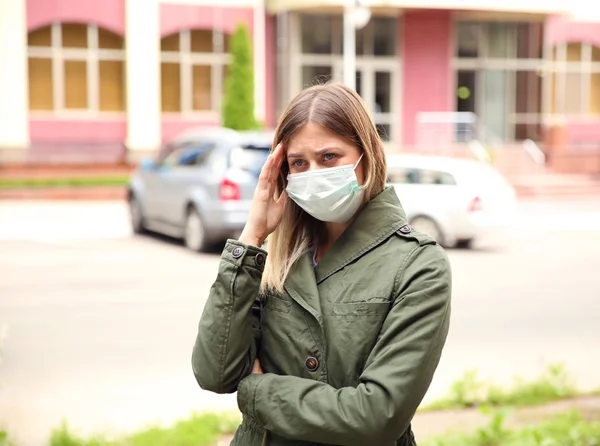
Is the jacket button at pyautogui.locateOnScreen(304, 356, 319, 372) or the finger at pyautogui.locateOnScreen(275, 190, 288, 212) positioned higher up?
the finger at pyautogui.locateOnScreen(275, 190, 288, 212)

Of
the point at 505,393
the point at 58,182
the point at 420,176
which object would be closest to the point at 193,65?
the point at 58,182

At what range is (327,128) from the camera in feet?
7.84

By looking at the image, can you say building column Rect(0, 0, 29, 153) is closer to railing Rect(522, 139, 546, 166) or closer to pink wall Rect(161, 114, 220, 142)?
pink wall Rect(161, 114, 220, 142)

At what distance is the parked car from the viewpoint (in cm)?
1353

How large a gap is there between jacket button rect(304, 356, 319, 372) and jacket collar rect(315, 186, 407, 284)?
20 centimetres

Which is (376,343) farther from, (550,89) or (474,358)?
(550,89)

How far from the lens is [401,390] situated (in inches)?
85.8

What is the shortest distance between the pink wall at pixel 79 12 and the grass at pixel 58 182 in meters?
5.95

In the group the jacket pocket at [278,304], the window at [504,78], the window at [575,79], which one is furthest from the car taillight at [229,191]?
the window at [575,79]

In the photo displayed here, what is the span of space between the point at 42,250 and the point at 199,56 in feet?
57.4

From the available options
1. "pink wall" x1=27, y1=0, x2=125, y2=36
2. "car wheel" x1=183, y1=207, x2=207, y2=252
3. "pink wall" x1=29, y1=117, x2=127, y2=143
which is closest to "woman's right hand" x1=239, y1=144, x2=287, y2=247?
"car wheel" x1=183, y1=207, x2=207, y2=252

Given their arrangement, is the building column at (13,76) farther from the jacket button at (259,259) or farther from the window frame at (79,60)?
the jacket button at (259,259)

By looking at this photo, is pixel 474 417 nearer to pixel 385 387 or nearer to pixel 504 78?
pixel 385 387

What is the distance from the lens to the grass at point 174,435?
4809mm
